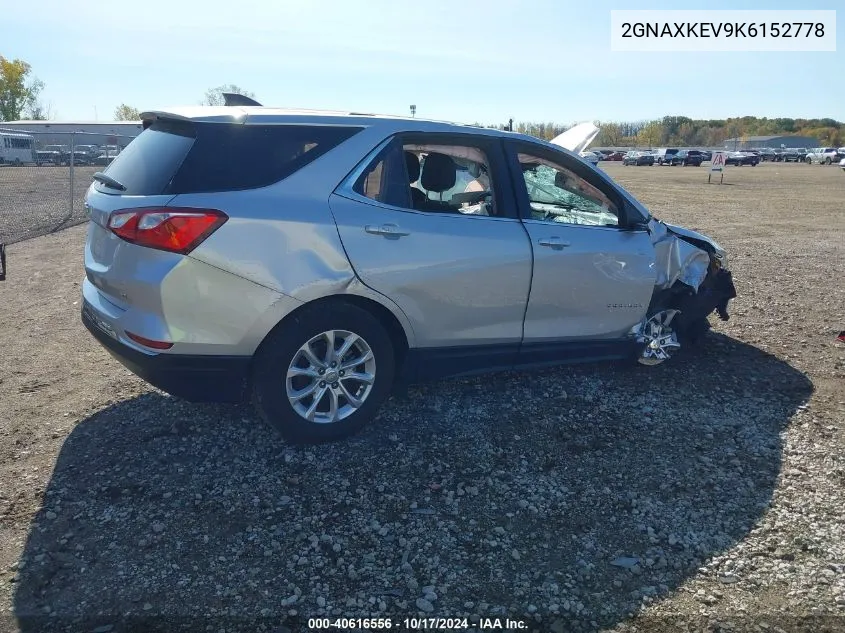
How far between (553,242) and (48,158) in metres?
42.1

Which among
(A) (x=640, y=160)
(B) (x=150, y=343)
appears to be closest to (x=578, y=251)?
(B) (x=150, y=343)

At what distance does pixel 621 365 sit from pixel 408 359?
6.85 ft

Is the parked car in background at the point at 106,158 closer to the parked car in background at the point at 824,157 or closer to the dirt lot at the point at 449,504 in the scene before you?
the dirt lot at the point at 449,504

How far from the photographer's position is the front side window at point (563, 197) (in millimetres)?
4555

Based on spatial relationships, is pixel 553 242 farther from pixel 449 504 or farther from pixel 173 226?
pixel 173 226

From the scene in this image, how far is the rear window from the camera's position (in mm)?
3496

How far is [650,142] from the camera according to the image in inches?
5325

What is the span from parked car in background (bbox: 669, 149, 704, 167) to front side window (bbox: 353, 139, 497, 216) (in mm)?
64319

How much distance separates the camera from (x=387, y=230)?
3842 millimetres

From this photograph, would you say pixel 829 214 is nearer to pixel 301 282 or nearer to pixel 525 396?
pixel 525 396

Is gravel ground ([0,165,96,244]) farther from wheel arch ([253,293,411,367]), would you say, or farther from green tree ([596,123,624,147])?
green tree ([596,123,624,147])

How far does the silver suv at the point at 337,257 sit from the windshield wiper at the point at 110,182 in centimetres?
1

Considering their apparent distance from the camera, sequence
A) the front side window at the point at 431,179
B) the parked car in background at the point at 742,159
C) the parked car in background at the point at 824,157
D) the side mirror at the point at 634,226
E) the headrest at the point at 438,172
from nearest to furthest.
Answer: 1. the front side window at the point at 431,179
2. the headrest at the point at 438,172
3. the side mirror at the point at 634,226
4. the parked car in background at the point at 742,159
5. the parked car in background at the point at 824,157

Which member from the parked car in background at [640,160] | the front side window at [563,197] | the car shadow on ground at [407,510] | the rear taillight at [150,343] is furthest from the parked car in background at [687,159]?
the rear taillight at [150,343]
